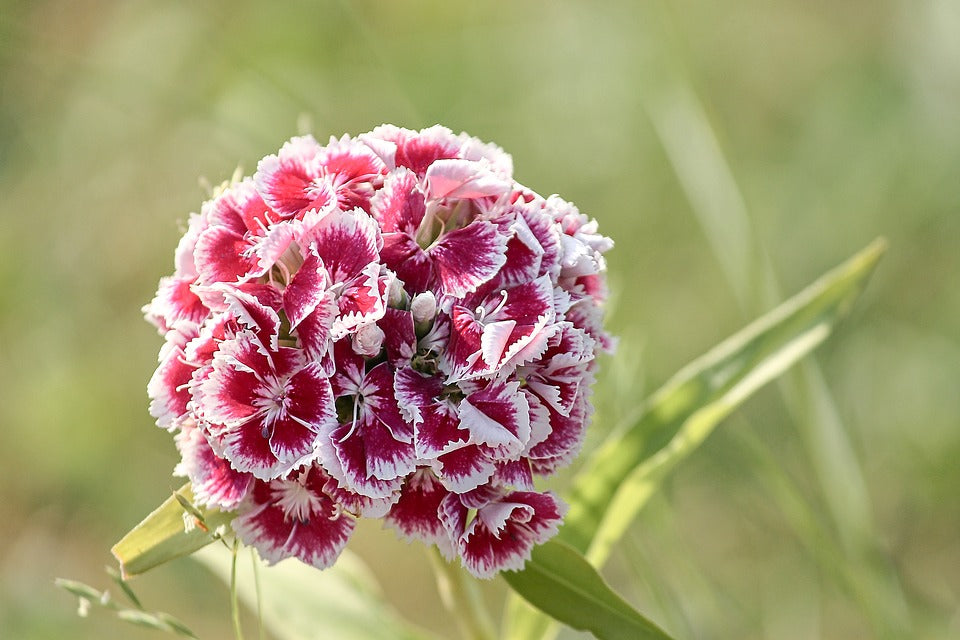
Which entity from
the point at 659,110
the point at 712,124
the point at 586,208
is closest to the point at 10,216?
the point at 586,208

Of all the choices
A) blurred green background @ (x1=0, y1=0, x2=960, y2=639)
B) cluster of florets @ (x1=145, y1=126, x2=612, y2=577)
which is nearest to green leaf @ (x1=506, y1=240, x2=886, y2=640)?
cluster of florets @ (x1=145, y1=126, x2=612, y2=577)

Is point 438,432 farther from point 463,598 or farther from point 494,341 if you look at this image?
point 463,598

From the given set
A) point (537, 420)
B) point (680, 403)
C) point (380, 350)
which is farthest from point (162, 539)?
point (680, 403)

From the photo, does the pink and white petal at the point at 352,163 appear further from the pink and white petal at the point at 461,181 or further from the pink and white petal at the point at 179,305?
the pink and white petal at the point at 179,305

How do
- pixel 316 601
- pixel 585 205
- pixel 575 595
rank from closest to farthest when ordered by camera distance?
pixel 575 595 < pixel 316 601 < pixel 585 205

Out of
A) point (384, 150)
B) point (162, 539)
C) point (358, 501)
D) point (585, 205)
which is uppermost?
point (585, 205)

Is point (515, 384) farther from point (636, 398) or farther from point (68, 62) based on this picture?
point (68, 62)

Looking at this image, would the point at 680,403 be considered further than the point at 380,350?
Yes

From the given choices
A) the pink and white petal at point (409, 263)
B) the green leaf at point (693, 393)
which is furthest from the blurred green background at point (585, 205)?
the pink and white petal at point (409, 263)
